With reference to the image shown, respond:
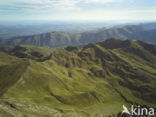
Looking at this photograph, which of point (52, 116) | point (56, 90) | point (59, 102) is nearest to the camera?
point (52, 116)

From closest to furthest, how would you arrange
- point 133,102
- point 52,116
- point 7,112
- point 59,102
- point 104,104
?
point 7,112
point 52,116
point 59,102
point 104,104
point 133,102

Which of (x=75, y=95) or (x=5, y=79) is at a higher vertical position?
A: (x=5, y=79)

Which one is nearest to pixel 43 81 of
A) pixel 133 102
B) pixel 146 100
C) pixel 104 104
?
pixel 104 104

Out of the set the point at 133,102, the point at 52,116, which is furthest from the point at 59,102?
the point at 133,102

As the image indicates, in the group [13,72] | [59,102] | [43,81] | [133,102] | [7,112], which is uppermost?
[7,112]

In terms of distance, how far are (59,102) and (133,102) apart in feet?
365

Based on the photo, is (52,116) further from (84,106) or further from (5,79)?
(5,79)

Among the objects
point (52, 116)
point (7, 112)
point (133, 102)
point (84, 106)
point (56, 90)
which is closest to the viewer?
point (7, 112)

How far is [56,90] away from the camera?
156 meters

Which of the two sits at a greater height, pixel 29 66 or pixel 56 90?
pixel 29 66

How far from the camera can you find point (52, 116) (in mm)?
77438

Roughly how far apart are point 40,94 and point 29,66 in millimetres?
52225

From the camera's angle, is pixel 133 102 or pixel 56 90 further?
pixel 133 102

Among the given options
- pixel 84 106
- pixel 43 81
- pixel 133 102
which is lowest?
pixel 133 102
